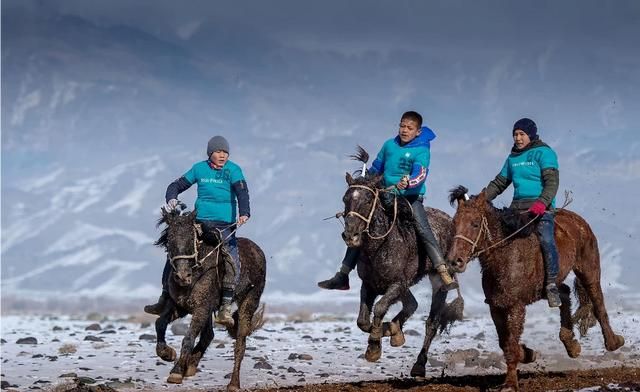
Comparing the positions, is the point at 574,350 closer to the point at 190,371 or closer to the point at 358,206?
the point at 358,206

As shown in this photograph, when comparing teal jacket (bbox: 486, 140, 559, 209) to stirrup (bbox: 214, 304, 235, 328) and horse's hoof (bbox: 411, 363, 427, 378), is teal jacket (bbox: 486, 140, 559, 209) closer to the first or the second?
horse's hoof (bbox: 411, 363, 427, 378)

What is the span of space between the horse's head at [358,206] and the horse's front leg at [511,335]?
203 cm

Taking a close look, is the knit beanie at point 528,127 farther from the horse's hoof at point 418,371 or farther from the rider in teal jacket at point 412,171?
the horse's hoof at point 418,371

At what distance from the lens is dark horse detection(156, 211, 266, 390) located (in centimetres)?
1384

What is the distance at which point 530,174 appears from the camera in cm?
1395

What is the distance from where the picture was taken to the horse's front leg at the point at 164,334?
14.0 meters

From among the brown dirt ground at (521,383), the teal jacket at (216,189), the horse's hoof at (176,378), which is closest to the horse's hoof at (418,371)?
the brown dirt ground at (521,383)

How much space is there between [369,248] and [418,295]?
57.7 m

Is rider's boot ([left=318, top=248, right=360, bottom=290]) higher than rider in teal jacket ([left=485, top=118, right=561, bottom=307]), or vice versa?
rider in teal jacket ([left=485, top=118, right=561, bottom=307])

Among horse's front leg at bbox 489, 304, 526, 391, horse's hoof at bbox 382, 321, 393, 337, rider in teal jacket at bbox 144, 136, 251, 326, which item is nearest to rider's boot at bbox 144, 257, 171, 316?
rider in teal jacket at bbox 144, 136, 251, 326

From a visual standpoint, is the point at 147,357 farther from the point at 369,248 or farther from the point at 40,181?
the point at 40,181

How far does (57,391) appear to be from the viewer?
1572 cm

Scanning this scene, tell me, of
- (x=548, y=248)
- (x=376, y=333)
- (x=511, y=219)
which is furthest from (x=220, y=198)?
(x=548, y=248)

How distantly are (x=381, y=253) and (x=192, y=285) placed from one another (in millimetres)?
2701
